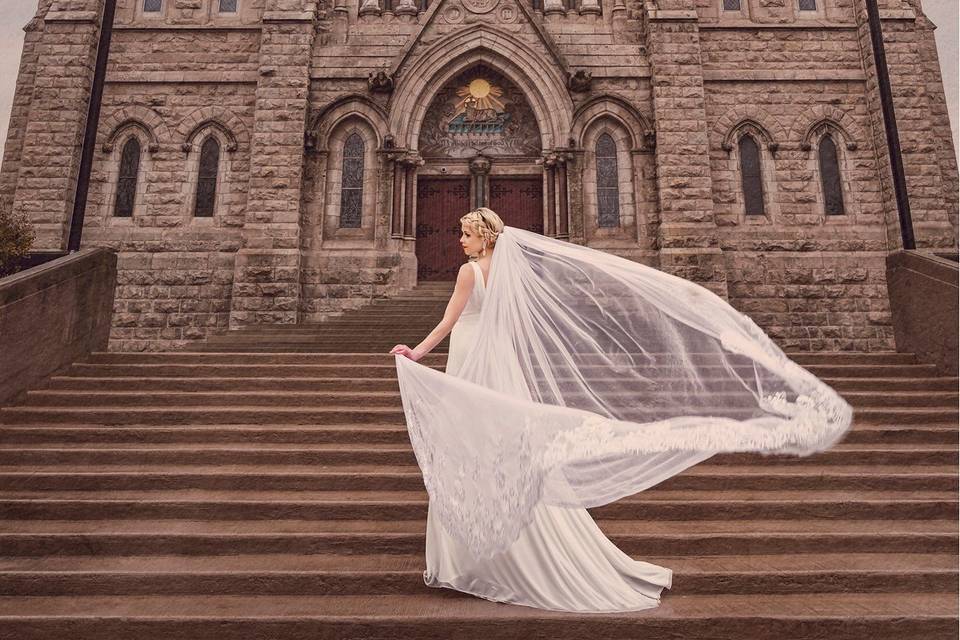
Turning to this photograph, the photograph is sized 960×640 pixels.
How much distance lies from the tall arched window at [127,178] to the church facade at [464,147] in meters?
0.05

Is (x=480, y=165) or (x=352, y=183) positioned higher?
(x=480, y=165)

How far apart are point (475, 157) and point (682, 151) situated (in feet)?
16.1

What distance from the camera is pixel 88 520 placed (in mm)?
4258

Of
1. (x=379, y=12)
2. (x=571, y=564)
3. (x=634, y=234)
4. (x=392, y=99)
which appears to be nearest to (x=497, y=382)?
(x=571, y=564)

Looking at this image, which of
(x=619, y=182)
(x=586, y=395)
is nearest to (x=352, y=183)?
(x=619, y=182)

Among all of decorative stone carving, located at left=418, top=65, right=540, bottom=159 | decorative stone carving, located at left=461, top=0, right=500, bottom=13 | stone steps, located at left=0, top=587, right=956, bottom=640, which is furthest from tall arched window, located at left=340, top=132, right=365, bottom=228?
stone steps, located at left=0, top=587, right=956, bottom=640

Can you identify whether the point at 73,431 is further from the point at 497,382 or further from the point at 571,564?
the point at 571,564

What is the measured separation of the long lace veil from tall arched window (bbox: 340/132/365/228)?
1046 centimetres

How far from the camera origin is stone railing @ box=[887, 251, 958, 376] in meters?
6.49

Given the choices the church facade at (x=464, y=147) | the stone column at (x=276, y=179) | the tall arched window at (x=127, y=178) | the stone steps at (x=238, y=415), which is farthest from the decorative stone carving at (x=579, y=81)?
the tall arched window at (x=127, y=178)

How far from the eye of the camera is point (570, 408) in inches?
118

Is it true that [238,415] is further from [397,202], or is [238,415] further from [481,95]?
[481,95]

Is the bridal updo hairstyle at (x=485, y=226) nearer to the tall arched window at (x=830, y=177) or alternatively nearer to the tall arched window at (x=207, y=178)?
the tall arched window at (x=207, y=178)

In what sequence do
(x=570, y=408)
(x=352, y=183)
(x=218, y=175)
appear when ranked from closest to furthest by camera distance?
(x=570, y=408) < (x=218, y=175) < (x=352, y=183)
